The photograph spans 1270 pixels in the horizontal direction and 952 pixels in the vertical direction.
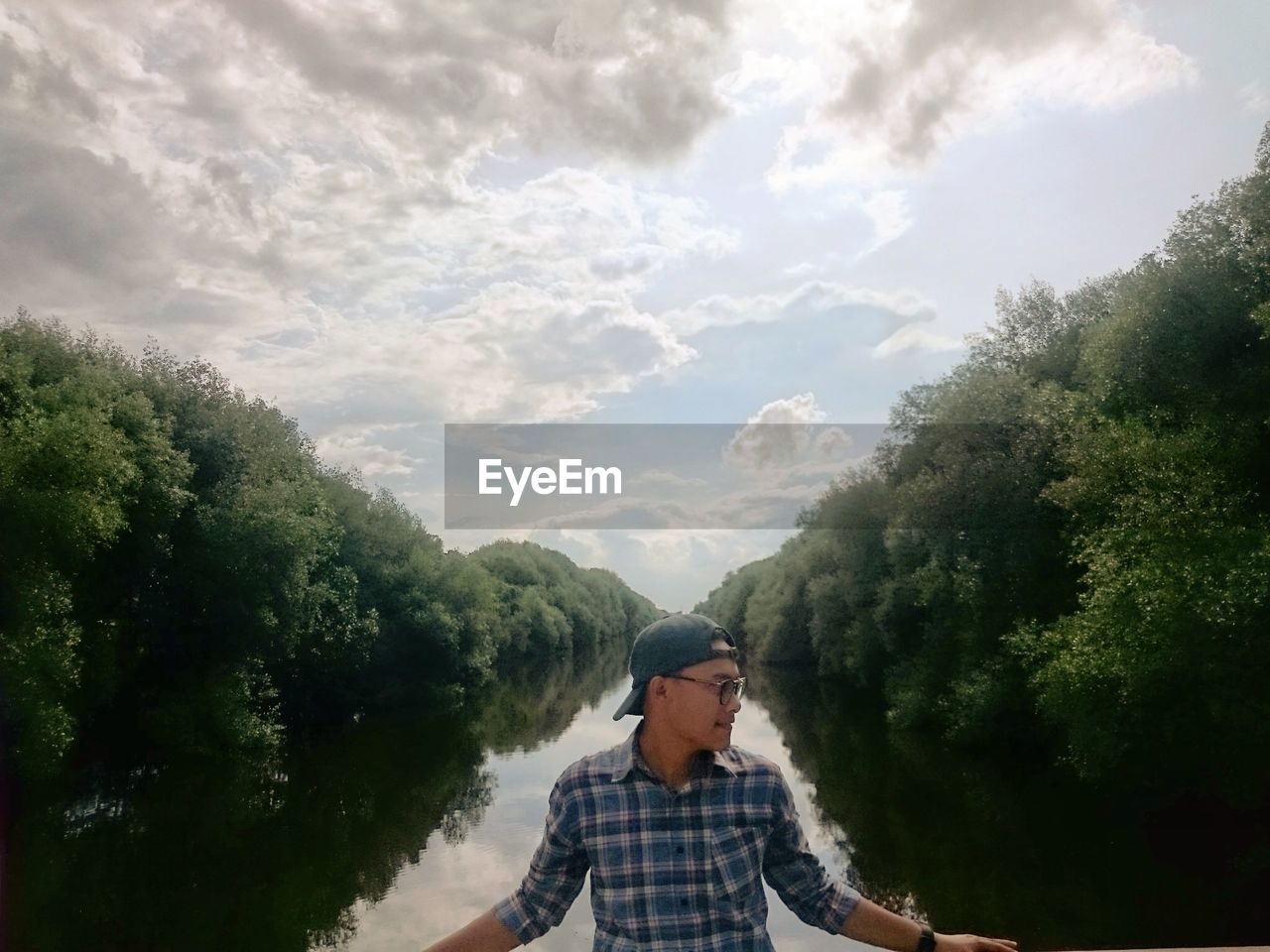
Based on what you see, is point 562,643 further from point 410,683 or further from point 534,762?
point 534,762

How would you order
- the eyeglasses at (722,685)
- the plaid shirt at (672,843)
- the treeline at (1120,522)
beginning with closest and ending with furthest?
the plaid shirt at (672,843) → the eyeglasses at (722,685) → the treeline at (1120,522)

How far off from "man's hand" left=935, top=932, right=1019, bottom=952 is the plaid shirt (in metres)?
0.44

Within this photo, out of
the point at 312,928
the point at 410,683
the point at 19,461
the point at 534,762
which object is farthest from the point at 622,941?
the point at 410,683

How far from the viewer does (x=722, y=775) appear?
2711 mm

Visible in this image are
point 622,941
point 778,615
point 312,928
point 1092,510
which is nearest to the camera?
point 622,941

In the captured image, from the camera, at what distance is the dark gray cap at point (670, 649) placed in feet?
9.13

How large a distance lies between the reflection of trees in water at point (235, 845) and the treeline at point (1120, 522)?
439 inches

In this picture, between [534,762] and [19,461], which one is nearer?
[19,461]

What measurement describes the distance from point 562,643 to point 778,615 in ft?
129

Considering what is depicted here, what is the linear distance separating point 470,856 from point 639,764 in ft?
50.5

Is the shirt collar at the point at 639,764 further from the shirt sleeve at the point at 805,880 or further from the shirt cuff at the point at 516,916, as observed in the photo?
the shirt cuff at the point at 516,916

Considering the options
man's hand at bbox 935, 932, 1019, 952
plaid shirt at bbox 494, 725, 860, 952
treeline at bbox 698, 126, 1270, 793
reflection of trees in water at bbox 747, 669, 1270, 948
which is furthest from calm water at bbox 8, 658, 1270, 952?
plaid shirt at bbox 494, 725, 860, 952

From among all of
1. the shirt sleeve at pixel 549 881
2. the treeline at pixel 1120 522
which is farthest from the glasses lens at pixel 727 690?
the treeline at pixel 1120 522

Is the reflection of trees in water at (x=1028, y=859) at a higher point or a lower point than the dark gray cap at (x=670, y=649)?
lower
